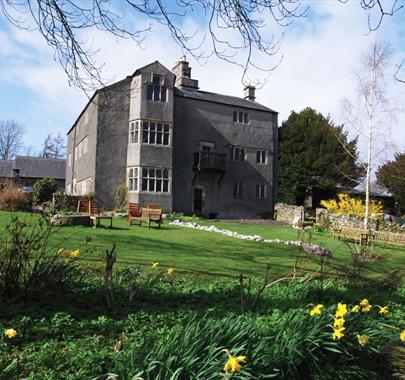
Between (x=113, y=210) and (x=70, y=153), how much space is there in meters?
18.3

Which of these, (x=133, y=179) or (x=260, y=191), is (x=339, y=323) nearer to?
(x=133, y=179)

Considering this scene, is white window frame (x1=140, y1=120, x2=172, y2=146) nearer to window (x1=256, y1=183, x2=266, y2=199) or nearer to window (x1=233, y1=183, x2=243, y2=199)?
window (x1=233, y1=183, x2=243, y2=199)

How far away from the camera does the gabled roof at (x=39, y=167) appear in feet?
221

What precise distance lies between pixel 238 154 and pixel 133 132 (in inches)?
384

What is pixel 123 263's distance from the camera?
31.0 feet

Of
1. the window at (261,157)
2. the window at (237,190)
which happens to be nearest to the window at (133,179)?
the window at (237,190)

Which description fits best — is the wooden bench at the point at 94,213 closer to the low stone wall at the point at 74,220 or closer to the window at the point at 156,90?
the low stone wall at the point at 74,220

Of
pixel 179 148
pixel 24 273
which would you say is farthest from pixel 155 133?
pixel 24 273

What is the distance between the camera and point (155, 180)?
108 ft

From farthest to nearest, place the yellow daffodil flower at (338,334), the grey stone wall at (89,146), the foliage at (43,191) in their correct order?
the grey stone wall at (89,146) < the foliage at (43,191) < the yellow daffodil flower at (338,334)

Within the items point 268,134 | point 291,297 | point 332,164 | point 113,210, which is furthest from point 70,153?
point 291,297

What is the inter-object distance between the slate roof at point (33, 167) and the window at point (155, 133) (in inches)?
1558

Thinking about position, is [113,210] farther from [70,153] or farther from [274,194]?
[70,153]

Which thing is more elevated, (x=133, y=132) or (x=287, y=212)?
(x=133, y=132)
